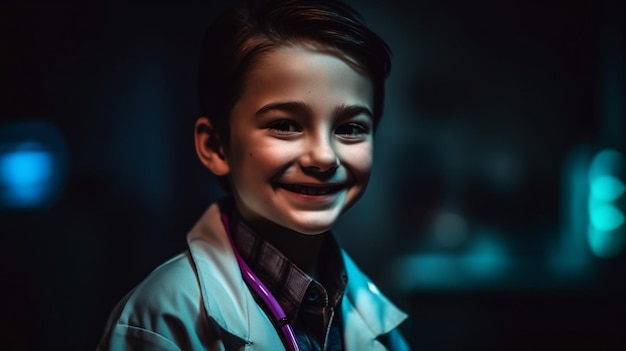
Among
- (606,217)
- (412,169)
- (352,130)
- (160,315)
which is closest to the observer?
(160,315)

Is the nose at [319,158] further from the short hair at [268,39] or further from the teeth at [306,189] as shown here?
the short hair at [268,39]

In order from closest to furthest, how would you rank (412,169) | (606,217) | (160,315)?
(160,315) < (412,169) < (606,217)

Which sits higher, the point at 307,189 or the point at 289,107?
the point at 289,107

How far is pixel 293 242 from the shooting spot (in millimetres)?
999

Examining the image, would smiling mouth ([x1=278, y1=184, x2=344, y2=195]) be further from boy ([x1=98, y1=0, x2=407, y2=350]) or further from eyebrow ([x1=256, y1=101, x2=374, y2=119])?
eyebrow ([x1=256, y1=101, x2=374, y2=119])

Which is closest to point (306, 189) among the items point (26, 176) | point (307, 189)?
point (307, 189)

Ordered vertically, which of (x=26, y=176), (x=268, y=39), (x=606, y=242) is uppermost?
(x=268, y=39)

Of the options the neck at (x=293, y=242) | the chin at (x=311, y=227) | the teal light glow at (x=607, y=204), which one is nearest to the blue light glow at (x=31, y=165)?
the neck at (x=293, y=242)

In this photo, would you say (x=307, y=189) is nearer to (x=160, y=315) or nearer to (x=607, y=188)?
(x=160, y=315)

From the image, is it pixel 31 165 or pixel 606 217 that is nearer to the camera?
pixel 31 165

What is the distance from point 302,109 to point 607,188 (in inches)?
72.3

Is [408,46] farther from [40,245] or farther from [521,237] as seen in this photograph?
[40,245]

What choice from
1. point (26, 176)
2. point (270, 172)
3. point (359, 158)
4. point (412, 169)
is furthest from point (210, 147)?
point (412, 169)

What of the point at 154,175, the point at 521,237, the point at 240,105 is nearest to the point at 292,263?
the point at 240,105
